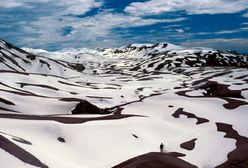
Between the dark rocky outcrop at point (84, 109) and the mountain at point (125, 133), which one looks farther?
the dark rocky outcrop at point (84, 109)

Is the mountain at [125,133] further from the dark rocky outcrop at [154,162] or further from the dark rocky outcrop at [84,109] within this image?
the dark rocky outcrop at [84,109]

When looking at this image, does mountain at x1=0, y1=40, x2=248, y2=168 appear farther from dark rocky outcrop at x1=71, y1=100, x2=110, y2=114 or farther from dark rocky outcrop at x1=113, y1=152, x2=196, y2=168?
dark rocky outcrop at x1=71, y1=100, x2=110, y2=114

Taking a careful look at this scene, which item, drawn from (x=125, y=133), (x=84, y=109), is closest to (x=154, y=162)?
(x=125, y=133)

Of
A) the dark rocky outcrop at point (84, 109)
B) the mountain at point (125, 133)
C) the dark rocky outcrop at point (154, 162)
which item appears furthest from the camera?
the dark rocky outcrop at point (84, 109)

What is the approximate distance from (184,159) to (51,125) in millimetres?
13916

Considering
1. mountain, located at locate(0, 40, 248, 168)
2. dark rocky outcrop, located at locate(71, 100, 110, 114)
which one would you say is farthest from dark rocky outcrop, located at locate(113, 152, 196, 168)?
dark rocky outcrop, located at locate(71, 100, 110, 114)

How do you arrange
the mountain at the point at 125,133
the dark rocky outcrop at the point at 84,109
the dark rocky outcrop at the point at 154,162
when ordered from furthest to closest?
1. the dark rocky outcrop at the point at 84,109
2. the mountain at the point at 125,133
3. the dark rocky outcrop at the point at 154,162

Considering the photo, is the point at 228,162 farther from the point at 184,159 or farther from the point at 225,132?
the point at 225,132

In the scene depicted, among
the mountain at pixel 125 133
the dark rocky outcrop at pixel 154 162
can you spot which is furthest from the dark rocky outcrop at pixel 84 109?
the dark rocky outcrop at pixel 154 162

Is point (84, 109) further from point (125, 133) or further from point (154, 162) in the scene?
point (154, 162)

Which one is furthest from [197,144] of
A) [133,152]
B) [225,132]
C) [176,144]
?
[133,152]

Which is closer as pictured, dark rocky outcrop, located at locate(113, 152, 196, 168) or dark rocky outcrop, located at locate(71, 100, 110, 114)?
dark rocky outcrop, located at locate(113, 152, 196, 168)

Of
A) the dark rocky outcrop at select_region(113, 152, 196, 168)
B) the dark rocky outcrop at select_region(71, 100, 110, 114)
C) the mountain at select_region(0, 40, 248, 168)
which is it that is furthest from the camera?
the dark rocky outcrop at select_region(71, 100, 110, 114)

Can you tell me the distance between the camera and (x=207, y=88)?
3853 inches
